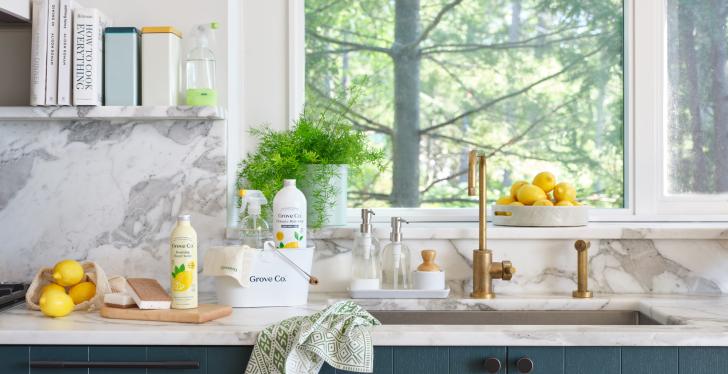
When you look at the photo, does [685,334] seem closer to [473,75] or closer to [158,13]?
[473,75]

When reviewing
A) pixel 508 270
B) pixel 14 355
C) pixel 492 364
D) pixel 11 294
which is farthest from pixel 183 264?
pixel 508 270

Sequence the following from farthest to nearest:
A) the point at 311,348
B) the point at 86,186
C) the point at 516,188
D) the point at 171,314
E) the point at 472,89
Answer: the point at 472,89
the point at 516,188
the point at 86,186
the point at 171,314
the point at 311,348

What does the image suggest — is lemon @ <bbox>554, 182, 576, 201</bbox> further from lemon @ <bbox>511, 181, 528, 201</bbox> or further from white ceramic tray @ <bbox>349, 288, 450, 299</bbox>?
white ceramic tray @ <bbox>349, 288, 450, 299</bbox>

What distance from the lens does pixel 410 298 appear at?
2295mm

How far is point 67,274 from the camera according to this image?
83.7 inches

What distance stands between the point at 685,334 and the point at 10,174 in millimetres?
1829

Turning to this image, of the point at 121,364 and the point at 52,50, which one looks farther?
the point at 52,50

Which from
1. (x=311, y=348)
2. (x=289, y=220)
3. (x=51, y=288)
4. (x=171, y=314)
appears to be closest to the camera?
(x=311, y=348)

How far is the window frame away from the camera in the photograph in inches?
102

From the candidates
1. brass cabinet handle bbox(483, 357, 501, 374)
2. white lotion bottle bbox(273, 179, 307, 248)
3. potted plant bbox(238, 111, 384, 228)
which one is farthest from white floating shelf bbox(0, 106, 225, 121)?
brass cabinet handle bbox(483, 357, 501, 374)

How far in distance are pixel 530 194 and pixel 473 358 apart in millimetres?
760

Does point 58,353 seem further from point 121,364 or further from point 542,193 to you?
point 542,193

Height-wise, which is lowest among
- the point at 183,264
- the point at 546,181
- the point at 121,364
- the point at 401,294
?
the point at 121,364

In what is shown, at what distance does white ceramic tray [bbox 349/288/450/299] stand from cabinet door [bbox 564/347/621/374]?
521 mm
